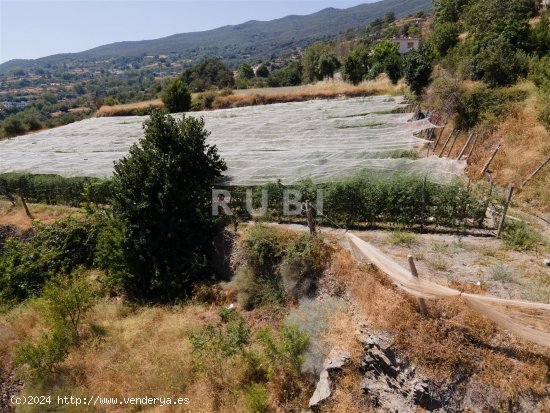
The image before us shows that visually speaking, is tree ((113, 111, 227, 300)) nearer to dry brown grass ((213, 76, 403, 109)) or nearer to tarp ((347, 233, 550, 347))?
tarp ((347, 233, 550, 347))

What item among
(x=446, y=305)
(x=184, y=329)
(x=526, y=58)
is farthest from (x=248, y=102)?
(x=446, y=305)

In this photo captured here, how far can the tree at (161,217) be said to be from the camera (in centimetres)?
1077

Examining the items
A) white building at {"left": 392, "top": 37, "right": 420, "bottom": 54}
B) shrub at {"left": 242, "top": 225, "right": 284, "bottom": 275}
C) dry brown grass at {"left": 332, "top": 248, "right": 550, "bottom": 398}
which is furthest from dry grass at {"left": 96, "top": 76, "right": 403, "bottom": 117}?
white building at {"left": 392, "top": 37, "right": 420, "bottom": 54}

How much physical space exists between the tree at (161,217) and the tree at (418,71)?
16442 millimetres

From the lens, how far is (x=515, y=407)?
17.9ft

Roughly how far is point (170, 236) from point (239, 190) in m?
2.81

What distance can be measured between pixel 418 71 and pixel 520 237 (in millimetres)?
15924

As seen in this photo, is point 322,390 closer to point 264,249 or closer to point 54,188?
point 264,249

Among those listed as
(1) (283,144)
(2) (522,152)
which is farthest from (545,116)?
(1) (283,144)

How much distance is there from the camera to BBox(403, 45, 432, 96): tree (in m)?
21.9

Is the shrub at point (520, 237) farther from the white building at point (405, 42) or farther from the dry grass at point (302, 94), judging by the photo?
the white building at point (405, 42)

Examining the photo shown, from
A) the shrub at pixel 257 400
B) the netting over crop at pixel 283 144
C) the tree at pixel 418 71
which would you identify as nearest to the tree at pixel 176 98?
the netting over crop at pixel 283 144

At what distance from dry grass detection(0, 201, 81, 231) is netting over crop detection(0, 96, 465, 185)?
1871mm

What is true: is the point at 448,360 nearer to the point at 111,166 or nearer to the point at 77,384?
the point at 77,384
